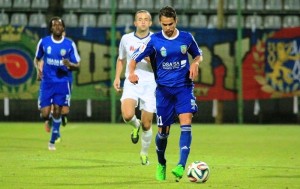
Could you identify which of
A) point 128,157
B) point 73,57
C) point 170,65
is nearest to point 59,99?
point 73,57

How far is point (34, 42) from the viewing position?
87.2 ft

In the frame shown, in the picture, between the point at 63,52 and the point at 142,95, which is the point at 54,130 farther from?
the point at 142,95

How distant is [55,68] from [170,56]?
22.3 ft

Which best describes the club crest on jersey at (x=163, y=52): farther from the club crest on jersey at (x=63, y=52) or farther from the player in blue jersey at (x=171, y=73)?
the club crest on jersey at (x=63, y=52)

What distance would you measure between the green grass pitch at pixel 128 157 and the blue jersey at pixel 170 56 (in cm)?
124

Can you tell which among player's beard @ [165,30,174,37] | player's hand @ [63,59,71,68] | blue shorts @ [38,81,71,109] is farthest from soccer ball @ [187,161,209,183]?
blue shorts @ [38,81,71,109]

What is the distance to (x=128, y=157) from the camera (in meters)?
16.7

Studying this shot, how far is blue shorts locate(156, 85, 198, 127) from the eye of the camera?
40.8ft

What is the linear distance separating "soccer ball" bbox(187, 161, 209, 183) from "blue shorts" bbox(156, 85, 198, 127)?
69cm

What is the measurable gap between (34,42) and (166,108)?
47.6 feet

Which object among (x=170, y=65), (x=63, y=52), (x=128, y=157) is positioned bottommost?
(x=128, y=157)

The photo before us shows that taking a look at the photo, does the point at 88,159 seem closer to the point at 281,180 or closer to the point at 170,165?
the point at 170,165

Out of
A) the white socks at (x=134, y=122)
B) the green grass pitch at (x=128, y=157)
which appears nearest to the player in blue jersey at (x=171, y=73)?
the green grass pitch at (x=128, y=157)

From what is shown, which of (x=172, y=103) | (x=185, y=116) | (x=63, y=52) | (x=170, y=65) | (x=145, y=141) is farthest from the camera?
(x=63, y=52)
